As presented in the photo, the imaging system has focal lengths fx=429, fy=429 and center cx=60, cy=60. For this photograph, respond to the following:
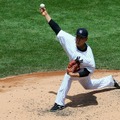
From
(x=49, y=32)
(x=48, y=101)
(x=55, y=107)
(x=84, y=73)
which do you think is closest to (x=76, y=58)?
(x=84, y=73)

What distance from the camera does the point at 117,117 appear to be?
673 cm

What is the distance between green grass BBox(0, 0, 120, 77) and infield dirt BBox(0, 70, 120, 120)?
3.31 feet

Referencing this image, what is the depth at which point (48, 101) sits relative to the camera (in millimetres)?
7535

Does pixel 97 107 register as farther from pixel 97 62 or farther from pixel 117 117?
pixel 97 62

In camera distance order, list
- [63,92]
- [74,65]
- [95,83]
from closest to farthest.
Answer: [74,65] < [63,92] < [95,83]

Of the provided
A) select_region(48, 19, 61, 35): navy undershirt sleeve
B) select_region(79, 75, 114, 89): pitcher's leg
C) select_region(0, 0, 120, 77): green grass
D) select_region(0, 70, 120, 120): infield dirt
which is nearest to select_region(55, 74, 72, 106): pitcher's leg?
select_region(0, 70, 120, 120): infield dirt

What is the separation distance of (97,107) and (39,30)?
6082mm

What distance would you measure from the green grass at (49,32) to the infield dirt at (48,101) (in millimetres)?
1010

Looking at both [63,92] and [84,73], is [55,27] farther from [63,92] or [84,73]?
[63,92]

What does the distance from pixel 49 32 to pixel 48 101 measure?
5372 mm

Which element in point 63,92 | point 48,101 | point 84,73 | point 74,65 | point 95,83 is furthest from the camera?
point 95,83

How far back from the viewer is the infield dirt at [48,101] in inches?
271

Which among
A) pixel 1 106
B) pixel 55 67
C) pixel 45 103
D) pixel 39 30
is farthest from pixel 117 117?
pixel 39 30

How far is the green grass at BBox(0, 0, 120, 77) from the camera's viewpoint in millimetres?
10125
